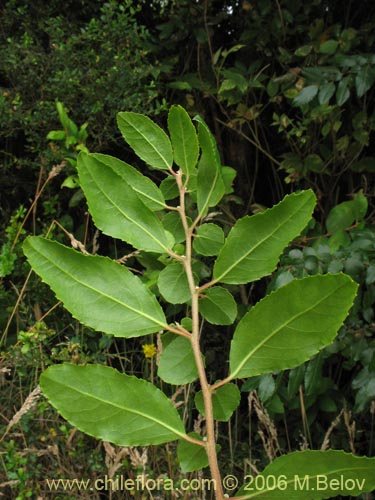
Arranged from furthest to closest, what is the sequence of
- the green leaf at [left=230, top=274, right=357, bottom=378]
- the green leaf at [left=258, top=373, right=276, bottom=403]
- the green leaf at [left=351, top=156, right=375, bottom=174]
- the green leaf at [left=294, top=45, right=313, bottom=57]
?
1. the green leaf at [left=351, top=156, right=375, bottom=174]
2. the green leaf at [left=294, top=45, right=313, bottom=57]
3. the green leaf at [left=258, top=373, right=276, bottom=403]
4. the green leaf at [left=230, top=274, right=357, bottom=378]

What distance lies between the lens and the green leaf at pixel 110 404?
280 millimetres

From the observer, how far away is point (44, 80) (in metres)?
2.09

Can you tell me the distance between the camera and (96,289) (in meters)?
0.31

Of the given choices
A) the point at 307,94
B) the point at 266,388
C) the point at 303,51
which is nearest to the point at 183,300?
the point at 266,388

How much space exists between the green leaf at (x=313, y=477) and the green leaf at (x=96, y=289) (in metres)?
0.09

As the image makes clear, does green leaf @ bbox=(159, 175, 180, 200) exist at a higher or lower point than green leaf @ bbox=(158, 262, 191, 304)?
higher

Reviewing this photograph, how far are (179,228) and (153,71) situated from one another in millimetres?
1855

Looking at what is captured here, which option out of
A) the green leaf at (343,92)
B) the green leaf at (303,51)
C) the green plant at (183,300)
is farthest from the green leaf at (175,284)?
the green leaf at (303,51)

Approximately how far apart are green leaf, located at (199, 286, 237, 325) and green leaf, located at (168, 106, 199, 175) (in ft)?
0.25

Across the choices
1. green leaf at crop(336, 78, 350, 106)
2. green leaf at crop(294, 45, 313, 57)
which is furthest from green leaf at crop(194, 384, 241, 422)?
green leaf at crop(294, 45, 313, 57)

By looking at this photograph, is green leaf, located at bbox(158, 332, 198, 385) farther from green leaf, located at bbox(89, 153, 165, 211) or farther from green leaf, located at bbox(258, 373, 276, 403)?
green leaf, located at bbox(258, 373, 276, 403)

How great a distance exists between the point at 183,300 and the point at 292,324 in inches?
2.8

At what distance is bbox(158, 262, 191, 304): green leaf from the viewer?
336 mm

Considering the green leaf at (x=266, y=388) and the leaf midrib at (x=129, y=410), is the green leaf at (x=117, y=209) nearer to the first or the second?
the leaf midrib at (x=129, y=410)
